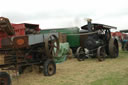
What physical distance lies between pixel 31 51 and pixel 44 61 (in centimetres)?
72

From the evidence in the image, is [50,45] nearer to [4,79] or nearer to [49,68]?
[49,68]

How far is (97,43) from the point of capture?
10602 mm

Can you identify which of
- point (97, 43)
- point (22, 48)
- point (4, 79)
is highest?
point (22, 48)

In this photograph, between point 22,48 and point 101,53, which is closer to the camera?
point 22,48

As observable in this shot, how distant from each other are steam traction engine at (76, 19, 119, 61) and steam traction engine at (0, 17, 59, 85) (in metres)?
4.08

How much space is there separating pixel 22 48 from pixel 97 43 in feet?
18.4

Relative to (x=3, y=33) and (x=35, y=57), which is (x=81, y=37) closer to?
(x=35, y=57)

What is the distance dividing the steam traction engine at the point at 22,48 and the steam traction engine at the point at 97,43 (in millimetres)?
4078

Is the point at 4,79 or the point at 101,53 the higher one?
the point at 4,79

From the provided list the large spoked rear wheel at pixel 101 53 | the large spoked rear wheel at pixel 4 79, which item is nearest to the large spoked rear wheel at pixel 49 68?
the large spoked rear wheel at pixel 4 79

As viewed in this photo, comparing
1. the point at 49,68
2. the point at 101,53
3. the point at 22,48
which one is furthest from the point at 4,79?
the point at 101,53

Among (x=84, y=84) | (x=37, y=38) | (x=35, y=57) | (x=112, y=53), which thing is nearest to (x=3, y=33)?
(x=37, y=38)

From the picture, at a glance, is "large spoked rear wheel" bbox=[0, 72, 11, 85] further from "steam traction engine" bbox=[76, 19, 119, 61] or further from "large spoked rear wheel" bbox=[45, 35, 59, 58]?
"steam traction engine" bbox=[76, 19, 119, 61]

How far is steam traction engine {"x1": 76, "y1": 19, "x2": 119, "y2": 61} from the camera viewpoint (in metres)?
10.5
